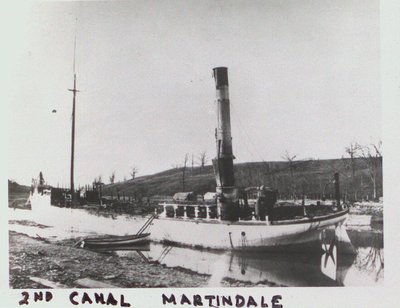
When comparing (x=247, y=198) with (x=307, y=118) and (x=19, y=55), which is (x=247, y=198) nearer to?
(x=307, y=118)

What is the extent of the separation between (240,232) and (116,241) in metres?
0.59

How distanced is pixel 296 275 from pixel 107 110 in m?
1.14

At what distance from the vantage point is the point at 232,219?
229cm

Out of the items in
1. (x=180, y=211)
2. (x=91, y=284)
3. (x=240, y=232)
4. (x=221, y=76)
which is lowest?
(x=91, y=284)

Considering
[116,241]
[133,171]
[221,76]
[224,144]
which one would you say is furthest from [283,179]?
[116,241]

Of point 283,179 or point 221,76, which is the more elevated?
point 221,76

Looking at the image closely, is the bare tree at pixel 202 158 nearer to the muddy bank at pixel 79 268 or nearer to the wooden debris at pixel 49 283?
the muddy bank at pixel 79 268

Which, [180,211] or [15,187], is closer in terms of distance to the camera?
[15,187]

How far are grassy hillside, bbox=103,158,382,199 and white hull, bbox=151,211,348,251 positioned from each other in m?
0.14

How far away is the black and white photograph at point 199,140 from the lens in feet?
6.91

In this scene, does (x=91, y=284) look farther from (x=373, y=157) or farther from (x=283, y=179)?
(x=373, y=157)

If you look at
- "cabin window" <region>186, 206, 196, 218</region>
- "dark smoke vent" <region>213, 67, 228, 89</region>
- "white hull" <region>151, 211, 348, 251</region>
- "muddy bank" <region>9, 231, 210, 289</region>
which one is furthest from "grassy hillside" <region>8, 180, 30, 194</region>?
"dark smoke vent" <region>213, 67, 228, 89</region>

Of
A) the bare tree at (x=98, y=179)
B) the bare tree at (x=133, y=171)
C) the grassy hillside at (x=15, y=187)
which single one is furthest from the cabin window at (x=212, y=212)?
the grassy hillside at (x=15, y=187)

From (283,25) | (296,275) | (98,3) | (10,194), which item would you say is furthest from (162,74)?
(296,275)
